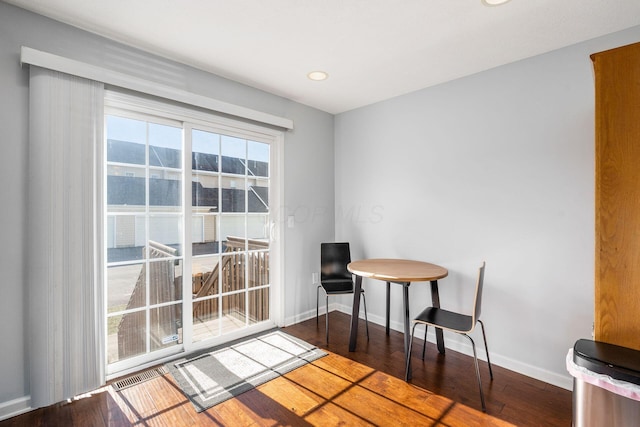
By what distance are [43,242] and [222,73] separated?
6.21 feet

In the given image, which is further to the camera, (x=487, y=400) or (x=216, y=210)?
(x=216, y=210)

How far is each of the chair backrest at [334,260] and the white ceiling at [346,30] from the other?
1.83m

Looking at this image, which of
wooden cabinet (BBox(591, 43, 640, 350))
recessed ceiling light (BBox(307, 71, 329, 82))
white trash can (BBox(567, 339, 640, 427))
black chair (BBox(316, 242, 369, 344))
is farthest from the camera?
black chair (BBox(316, 242, 369, 344))

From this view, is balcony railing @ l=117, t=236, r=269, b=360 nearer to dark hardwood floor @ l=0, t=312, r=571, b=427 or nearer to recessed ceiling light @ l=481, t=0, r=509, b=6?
dark hardwood floor @ l=0, t=312, r=571, b=427

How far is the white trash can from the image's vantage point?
1262mm

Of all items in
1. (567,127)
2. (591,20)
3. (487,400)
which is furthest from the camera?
(567,127)

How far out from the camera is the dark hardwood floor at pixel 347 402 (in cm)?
184

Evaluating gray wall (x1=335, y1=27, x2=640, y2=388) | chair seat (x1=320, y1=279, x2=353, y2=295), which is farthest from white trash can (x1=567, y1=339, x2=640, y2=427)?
chair seat (x1=320, y1=279, x2=353, y2=295)

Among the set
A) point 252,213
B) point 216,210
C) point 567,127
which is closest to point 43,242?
point 216,210

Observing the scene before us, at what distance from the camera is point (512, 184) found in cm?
245

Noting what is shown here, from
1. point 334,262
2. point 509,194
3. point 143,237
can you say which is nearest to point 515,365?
point 509,194

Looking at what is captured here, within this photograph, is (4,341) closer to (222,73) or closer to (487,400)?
(222,73)

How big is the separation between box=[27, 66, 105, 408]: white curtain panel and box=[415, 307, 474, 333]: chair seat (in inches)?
93.3

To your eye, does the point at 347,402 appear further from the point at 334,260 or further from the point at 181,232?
the point at 181,232
